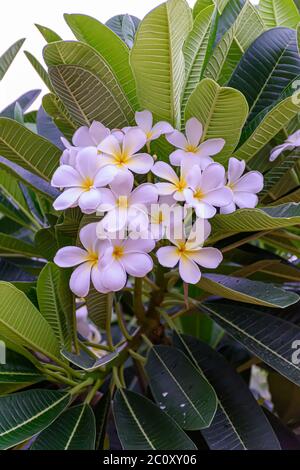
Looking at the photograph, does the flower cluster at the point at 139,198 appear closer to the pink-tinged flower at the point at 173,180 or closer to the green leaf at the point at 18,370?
the pink-tinged flower at the point at 173,180

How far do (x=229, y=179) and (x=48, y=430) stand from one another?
32 centimetres

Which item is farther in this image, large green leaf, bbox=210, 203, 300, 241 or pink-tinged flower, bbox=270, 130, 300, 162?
pink-tinged flower, bbox=270, 130, 300, 162

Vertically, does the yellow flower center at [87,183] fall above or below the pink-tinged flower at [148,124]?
below

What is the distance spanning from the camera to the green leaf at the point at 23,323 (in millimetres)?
593

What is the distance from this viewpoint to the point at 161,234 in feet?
1.83

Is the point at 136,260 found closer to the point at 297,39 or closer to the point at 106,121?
the point at 106,121

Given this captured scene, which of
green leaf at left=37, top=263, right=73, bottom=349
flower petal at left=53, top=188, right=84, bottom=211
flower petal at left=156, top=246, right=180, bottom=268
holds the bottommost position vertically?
green leaf at left=37, top=263, right=73, bottom=349

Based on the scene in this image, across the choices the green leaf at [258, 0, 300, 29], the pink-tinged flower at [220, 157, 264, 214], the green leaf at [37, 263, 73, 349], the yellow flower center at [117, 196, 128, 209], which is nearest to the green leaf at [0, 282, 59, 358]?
the green leaf at [37, 263, 73, 349]

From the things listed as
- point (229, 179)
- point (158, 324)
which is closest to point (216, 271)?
point (158, 324)

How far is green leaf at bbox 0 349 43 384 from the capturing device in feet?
2.20

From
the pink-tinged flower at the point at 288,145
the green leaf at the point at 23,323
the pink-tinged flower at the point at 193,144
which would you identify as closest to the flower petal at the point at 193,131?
the pink-tinged flower at the point at 193,144

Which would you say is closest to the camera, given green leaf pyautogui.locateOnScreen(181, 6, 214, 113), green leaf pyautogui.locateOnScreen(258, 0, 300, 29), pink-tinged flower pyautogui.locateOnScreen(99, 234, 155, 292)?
pink-tinged flower pyautogui.locateOnScreen(99, 234, 155, 292)

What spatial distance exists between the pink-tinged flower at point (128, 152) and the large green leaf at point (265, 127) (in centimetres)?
13

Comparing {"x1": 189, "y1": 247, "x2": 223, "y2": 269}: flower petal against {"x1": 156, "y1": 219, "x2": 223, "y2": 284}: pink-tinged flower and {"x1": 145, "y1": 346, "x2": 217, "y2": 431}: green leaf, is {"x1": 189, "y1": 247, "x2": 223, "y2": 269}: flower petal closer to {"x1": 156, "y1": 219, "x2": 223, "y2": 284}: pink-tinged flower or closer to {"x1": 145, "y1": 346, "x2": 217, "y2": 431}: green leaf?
{"x1": 156, "y1": 219, "x2": 223, "y2": 284}: pink-tinged flower
